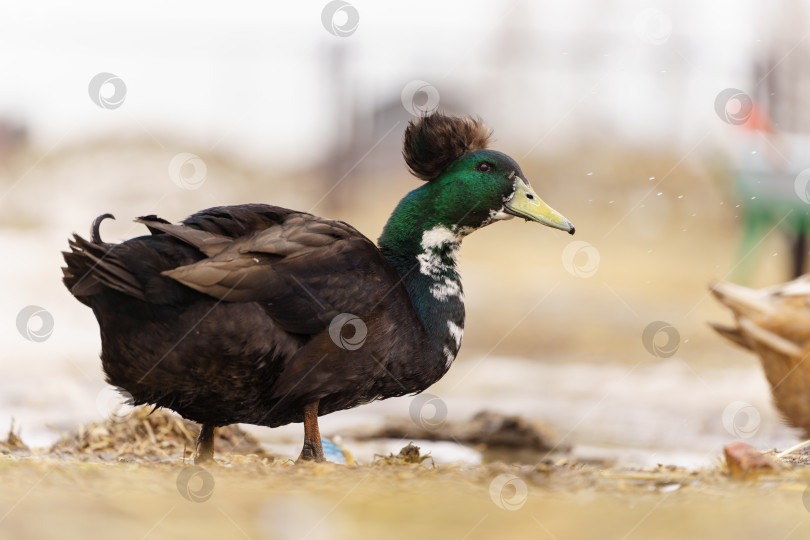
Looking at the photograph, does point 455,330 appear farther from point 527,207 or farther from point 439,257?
point 527,207

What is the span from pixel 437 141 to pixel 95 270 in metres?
1.80

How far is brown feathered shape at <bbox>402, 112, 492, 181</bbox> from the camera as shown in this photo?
15.5ft

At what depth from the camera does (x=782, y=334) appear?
5227mm

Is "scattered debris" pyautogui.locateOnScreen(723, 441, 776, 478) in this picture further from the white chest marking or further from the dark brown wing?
the dark brown wing

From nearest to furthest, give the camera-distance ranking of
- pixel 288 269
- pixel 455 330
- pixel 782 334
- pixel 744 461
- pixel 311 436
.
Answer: pixel 744 461
pixel 288 269
pixel 311 436
pixel 455 330
pixel 782 334

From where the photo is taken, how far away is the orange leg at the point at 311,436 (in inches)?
161

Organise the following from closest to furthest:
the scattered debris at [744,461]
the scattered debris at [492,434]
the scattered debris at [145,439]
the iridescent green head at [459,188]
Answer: the scattered debris at [744,461], the iridescent green head at [459,188], the scattered debris at [145,439], the scattered debris at [492,434]

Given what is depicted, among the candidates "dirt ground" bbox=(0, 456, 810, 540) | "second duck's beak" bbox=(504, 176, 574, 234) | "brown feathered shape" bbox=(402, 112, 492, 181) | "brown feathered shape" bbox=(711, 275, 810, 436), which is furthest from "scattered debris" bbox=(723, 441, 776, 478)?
"brown feathered shape" bbox=(402, 112, 492, 181)

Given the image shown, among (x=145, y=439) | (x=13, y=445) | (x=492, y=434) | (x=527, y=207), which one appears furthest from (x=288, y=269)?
(x=492, y=434)

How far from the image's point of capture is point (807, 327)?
16.8 feet

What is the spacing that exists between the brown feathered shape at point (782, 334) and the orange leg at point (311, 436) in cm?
266

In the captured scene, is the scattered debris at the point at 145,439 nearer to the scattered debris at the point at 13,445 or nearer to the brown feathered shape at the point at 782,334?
the scattered debris at the point at 13,445

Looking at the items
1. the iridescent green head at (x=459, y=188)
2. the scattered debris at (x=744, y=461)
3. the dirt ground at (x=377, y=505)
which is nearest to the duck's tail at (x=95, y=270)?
the dirt ground at (x=377, y=505)

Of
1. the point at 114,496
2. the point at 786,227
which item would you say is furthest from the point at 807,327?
the point at 786,227
